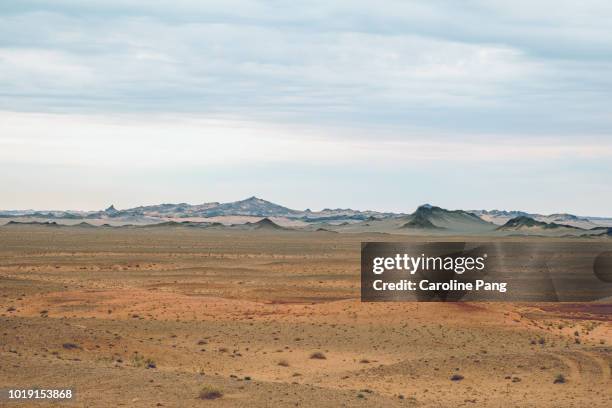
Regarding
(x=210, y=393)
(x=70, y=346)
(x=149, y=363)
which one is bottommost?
(x=149, y=363)

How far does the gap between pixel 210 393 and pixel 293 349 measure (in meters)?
10.9

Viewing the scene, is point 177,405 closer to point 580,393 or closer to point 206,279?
point 580,393

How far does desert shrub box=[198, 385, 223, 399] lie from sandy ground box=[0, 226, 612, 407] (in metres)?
0.21

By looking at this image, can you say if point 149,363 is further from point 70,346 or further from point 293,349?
point 293,349

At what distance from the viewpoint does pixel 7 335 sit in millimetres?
26344

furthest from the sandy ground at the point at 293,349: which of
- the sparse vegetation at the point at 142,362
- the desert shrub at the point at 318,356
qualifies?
the desert shrub at the point at 318,356

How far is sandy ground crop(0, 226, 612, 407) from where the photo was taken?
826 inches

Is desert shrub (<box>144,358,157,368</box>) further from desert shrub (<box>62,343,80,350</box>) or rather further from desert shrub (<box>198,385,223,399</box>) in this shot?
desert shrub (<box>198,385,223,399</box>)

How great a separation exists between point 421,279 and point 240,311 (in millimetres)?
9141

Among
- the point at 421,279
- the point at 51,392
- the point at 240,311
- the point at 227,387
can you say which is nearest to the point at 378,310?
the point at 421,279

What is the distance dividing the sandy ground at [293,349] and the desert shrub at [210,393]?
211 millimetres

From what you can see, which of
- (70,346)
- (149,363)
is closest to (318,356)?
(149,363)

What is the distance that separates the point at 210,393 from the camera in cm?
1973

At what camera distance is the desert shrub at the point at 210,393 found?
19609 mm
